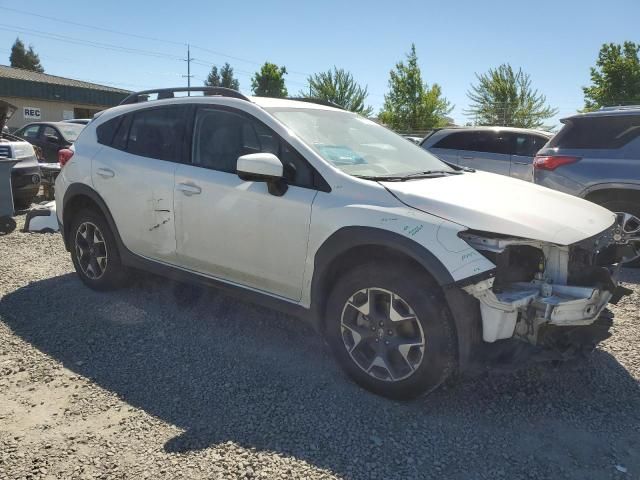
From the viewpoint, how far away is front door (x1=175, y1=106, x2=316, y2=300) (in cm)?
318

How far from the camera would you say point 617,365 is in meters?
3.44

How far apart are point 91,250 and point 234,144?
1864mm

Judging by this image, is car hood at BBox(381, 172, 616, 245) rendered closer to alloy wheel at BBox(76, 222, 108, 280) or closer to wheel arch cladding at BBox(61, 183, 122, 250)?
wheel arch cladding at BBox(61, 183, 122, 250)

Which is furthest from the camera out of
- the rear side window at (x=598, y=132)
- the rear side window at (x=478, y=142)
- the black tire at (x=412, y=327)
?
the rear side window at (x=478, y=142)

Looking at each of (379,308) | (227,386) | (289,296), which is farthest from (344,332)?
(227,386)

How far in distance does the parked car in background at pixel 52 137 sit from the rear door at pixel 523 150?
34.0 feet

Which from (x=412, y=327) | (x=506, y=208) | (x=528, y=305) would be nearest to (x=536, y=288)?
(x=528, y=305)

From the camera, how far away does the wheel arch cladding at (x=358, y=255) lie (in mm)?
2619

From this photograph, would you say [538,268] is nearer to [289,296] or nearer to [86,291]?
[289,296]

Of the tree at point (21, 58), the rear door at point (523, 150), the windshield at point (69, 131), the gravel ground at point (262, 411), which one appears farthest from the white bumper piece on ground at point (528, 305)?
the tree at point (21, 58)

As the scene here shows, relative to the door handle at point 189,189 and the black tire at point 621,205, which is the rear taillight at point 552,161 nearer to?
the black tire at point 621,205

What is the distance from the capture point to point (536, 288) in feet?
8.66

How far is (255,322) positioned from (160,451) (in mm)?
1647

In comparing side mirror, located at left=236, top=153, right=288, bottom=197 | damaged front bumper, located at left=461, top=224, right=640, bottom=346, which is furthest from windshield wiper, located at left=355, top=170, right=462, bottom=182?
damaged front bumper, located at left=461, top=224, right=640, bottom=346
